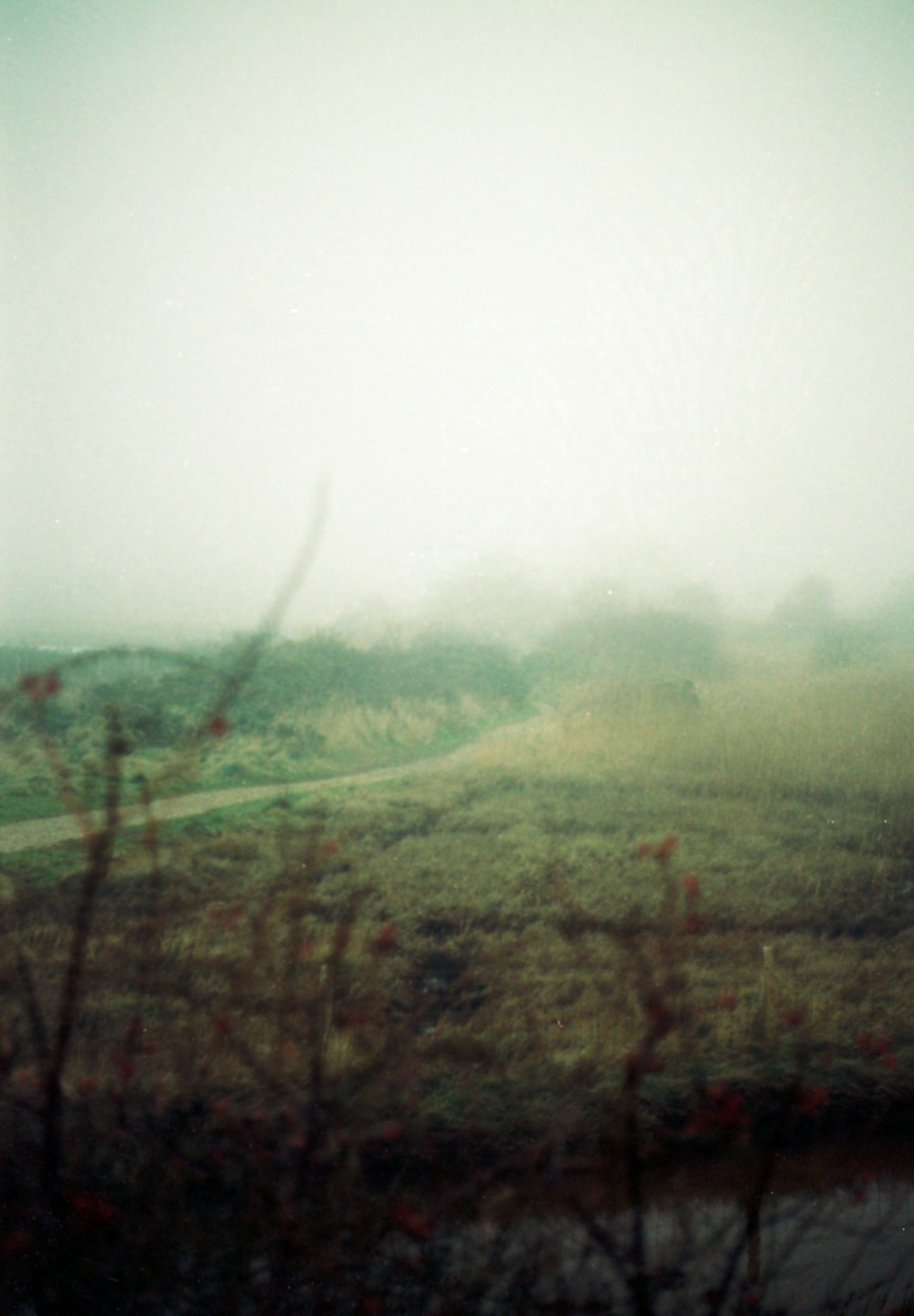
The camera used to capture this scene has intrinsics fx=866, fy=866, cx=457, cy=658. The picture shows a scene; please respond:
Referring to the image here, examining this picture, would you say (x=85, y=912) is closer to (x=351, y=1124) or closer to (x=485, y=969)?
(x=351, y=1124)

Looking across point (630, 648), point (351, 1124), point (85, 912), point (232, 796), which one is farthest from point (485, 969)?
point (630, 648)

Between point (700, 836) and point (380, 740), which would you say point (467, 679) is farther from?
point (700, 836)

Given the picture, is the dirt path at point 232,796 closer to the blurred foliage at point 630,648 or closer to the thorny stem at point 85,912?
the blurred foliage at point 630,648

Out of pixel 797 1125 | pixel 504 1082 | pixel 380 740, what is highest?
pixel 380 740

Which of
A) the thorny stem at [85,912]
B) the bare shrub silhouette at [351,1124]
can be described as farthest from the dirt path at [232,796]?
the thorny stem at [85,912]

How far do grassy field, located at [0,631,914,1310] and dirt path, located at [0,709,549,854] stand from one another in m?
0.42

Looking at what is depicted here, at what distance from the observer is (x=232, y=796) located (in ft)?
28.1

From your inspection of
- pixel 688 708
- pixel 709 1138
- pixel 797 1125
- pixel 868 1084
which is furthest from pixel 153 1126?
pixel 688 708

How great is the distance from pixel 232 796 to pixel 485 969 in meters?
4.49

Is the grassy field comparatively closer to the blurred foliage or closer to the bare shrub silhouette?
the bare shrub silhouette

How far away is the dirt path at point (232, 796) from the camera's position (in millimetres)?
6758

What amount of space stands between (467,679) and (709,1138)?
11.2 metres

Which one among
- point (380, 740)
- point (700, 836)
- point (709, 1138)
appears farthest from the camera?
point (380, 740)

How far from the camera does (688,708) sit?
1072 centimetres
